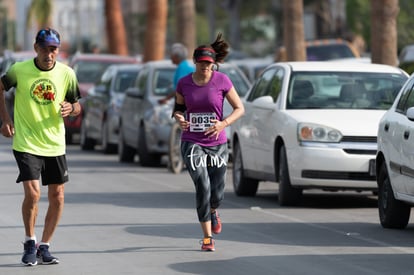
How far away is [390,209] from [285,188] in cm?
256

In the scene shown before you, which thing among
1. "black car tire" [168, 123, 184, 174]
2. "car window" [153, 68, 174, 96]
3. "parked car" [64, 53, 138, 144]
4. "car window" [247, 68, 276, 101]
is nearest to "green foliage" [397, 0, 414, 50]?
"parked car" [64, 53, 138, 144]

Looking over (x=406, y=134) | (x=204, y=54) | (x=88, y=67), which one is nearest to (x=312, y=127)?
(x=406, y=134)

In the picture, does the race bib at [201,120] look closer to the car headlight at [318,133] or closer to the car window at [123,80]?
the car headlight at [318,133]

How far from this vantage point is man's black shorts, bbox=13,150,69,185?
10758mm

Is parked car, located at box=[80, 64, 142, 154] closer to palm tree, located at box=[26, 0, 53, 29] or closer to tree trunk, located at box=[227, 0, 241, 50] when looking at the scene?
palm tree, located at box=[26, 0, 53, 29]

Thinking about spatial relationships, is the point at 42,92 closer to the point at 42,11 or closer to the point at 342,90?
the point at 342,90

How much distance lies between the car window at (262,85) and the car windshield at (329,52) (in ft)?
63.0

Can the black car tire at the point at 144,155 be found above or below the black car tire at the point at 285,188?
below

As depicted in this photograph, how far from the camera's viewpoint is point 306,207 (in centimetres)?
1603

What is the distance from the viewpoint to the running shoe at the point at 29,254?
35.0 ft

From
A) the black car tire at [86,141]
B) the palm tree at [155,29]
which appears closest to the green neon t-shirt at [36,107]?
the black car tire at [86,141]

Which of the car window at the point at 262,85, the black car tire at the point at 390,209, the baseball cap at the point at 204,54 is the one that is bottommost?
the black car tire at the point at 390,209

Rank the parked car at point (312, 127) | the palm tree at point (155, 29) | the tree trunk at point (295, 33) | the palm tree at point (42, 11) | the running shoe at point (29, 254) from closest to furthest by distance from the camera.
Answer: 1. the running shoe at point (29, 254)
2. the parked car at point (312, 127)
3. the tree trunk at point (295, 33)
4. the palm tree at point (155, 29)
5. the palm tree at point (42, 11)

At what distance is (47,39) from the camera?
35.1 ft
